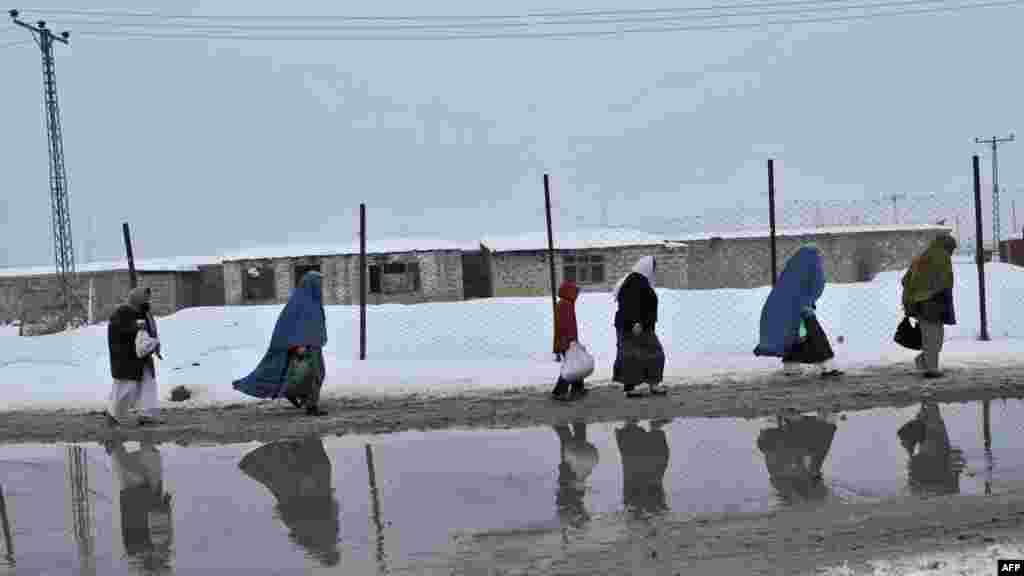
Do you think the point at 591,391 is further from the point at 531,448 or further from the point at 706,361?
the point at 531,448

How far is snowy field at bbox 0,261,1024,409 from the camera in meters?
10.9

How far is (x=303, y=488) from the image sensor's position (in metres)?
6.15

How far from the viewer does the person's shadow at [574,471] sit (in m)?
5.17

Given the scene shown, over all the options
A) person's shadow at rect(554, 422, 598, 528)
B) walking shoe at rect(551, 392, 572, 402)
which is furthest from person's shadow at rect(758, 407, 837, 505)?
walking shoe at rect(551, 392, 572, 402)

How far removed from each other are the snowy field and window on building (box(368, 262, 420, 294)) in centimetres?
1085

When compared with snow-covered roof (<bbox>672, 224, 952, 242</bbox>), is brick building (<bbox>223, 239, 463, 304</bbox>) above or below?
below

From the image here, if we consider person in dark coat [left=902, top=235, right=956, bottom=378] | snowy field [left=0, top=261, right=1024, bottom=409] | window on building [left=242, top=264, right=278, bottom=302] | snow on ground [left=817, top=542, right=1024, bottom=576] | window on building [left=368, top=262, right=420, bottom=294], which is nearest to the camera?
snow on ground [left=817, top=542, right=1024, bottom=576]

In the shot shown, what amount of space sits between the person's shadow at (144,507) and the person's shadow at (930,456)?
418 cm

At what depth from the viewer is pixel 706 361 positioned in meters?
11.4

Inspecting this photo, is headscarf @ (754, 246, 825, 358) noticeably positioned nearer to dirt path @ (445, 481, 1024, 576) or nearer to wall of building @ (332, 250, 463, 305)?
dirt path @ (445, 481, 1024, 576)

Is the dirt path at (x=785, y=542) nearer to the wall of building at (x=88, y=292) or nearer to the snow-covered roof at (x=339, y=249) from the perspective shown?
the snow-covered roof at (x=339, y=249)

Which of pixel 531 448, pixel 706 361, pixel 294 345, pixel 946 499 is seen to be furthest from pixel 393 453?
pixel 706 361

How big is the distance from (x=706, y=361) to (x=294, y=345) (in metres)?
5.06

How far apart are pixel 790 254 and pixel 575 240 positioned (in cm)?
862
